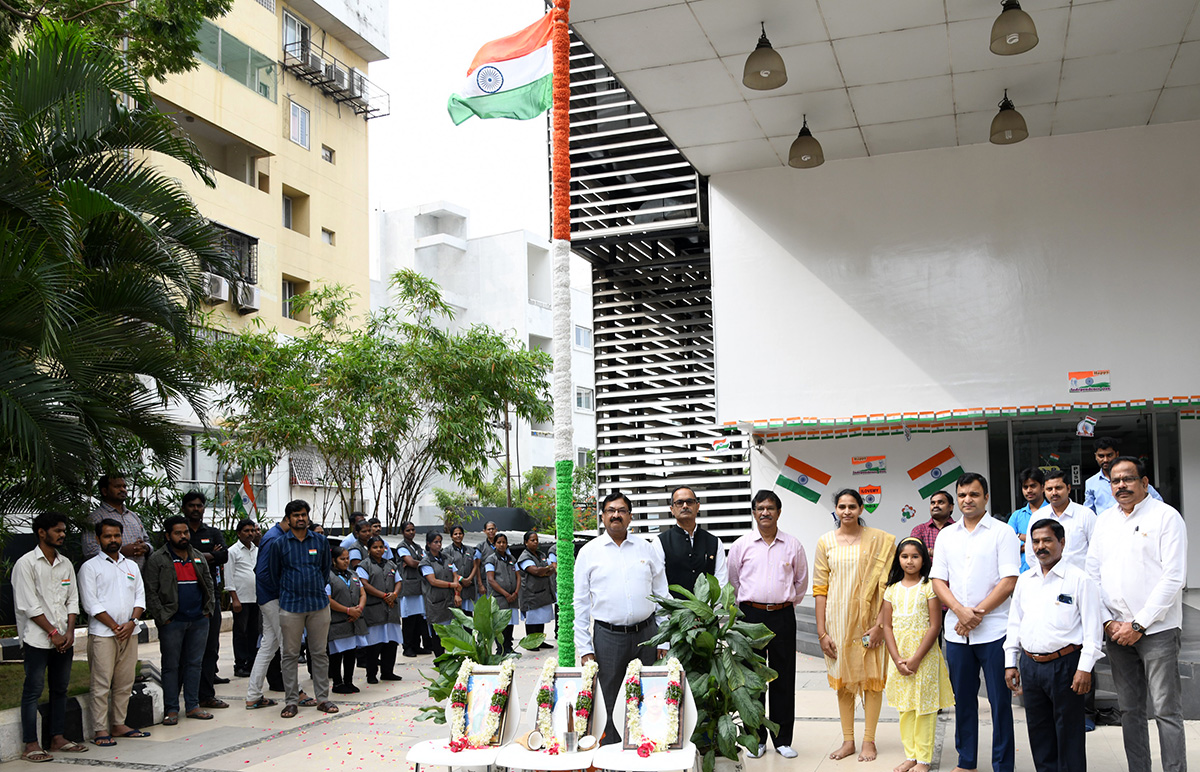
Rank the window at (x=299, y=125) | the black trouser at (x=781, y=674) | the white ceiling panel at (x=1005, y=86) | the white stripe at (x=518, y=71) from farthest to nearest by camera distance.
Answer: the window at (x=299, y=125) → the white ceiling panel at (x=1005, y=86) → the black trouser at (x=781, y=674) → the white stripe at (x=518, y=71)

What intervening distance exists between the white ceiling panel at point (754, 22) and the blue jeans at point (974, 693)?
17.0 ft

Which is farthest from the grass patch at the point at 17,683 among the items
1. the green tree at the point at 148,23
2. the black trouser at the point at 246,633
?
the green tree at the point at 148,23

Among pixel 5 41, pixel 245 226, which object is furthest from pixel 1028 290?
pixel 245 226

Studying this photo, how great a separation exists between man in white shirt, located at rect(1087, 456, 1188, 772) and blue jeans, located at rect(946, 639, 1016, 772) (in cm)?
60

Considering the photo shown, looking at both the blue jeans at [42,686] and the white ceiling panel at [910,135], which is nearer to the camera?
the blue jeans at [42,686]

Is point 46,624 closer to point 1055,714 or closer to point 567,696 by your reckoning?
point 567,696

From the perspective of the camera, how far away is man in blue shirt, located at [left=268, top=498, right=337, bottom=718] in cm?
855

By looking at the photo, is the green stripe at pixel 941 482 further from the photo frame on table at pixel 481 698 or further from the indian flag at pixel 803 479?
the photo frame on table at pixel 481 698

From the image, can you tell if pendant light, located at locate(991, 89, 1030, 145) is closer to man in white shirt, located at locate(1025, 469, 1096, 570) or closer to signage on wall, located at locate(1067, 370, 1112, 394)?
signage on wall, located at locate(1067, 370, 1112, 394)

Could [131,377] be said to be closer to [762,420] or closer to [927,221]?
[762,420]

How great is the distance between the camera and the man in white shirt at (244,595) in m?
10.1

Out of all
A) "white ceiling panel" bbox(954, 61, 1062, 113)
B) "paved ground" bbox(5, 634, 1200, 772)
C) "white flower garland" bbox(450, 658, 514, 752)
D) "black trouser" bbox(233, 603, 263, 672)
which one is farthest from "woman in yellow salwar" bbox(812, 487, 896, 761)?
"black trouser" bbox(233, 603, 263, 672)

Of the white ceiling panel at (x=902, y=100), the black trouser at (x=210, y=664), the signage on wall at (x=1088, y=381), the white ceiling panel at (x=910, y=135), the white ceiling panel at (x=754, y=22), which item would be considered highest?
the white ceiling panel at (x=754, y=22)

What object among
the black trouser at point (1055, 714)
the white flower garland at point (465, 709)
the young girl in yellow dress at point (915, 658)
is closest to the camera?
the black trouser at point (1055, 714)
